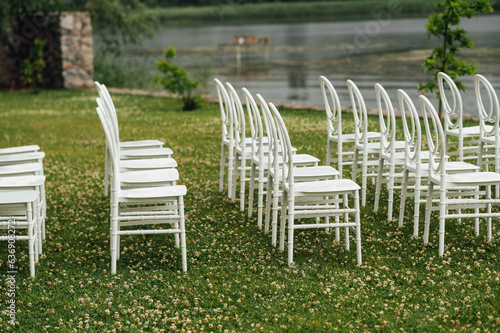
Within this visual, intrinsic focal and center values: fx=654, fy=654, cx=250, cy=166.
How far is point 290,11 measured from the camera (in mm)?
74188

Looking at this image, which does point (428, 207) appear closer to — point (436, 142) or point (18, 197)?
point (436, 142)

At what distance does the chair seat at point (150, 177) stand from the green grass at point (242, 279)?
2.03 feet

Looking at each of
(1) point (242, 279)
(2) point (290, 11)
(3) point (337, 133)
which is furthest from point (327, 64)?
(2) point (290, 11)

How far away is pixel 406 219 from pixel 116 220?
276 cm

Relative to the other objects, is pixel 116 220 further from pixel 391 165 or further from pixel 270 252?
pixel 391 165

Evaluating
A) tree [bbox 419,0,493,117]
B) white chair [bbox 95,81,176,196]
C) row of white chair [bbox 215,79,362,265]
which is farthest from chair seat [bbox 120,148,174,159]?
tree [bbox 419,0,493,117]

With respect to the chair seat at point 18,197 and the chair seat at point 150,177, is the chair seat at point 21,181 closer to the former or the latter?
the chair seat at point 18,197

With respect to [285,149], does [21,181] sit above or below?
below

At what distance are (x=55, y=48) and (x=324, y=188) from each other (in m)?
14.9

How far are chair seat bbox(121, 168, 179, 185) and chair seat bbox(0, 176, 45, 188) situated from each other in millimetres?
654

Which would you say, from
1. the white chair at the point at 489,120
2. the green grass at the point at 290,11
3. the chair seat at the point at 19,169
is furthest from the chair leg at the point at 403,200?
the green grass at the point at 290,11

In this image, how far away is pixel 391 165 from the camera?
595 cm

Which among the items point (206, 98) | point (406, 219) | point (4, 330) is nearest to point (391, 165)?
point (406, 219)

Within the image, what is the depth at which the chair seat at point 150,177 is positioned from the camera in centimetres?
507
